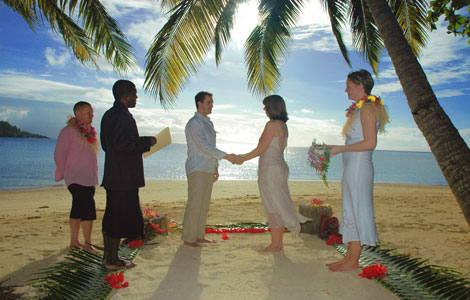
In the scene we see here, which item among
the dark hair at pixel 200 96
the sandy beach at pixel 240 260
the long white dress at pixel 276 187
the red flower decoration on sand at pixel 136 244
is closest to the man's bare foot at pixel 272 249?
the sandy beach at pixel 240 260

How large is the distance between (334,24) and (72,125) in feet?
22.8

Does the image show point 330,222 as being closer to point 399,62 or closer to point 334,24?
point 399,62

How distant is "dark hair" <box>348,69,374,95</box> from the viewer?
364cm

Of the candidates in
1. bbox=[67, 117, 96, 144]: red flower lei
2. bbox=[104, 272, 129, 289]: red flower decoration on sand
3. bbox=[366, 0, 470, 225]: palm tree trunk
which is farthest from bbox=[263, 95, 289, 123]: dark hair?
bbox=[104, 272, 129, 289]: red flower decoration on sand

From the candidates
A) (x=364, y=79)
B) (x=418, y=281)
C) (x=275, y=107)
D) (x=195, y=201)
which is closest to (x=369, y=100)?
(x=364, y=79)

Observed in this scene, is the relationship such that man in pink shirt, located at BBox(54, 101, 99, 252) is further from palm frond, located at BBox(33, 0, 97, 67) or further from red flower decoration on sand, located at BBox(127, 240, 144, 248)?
A: palm frond, located at BBox(33, 0, 97, 67)

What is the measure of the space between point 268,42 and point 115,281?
6876 mm

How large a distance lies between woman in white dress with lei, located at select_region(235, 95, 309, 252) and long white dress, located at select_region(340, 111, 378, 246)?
3.53ft

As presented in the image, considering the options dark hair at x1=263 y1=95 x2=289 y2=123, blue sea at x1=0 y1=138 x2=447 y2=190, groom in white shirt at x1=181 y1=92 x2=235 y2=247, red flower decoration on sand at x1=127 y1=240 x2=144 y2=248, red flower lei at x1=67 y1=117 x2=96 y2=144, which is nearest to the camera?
dark hair at x1=263 y1=95 x2=289 y2=123

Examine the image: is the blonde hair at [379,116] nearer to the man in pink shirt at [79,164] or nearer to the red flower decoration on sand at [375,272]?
the red flower decoration on sand at [375,272]

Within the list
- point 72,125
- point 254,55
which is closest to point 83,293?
point 72,125

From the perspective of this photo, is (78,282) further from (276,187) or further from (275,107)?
(275,107)

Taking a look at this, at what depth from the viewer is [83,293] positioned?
3.11m

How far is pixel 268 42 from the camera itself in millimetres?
8477
